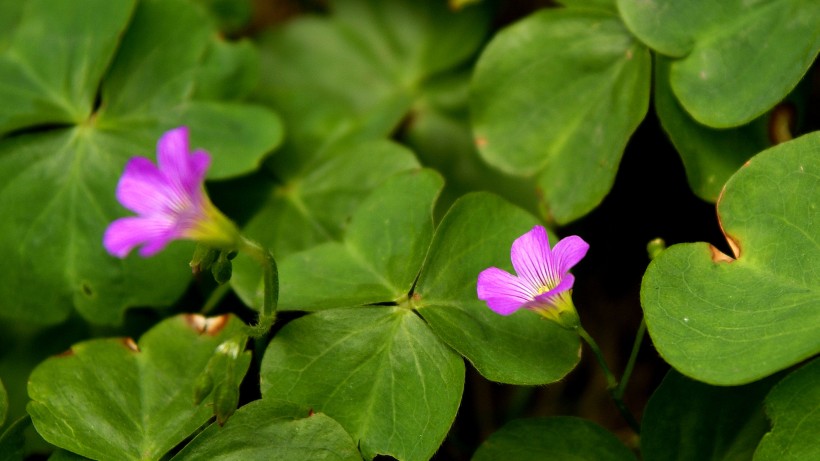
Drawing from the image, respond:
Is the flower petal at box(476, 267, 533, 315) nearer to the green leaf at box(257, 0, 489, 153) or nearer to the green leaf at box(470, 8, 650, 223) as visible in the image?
the green leaf at box(470, 8, 650, 223)

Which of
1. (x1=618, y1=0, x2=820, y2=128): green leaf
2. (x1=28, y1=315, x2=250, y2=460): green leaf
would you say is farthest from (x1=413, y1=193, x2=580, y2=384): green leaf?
(x1=618, y1=0, x2=820, y2=128): green leaf

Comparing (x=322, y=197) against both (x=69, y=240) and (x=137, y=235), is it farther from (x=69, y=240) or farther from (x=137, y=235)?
(x=137, y=235)

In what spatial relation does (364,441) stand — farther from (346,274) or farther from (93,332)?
(93,332)


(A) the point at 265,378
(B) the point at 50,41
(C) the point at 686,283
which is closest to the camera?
(C) the point at 686,283

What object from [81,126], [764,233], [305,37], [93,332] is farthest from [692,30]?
[93,332]

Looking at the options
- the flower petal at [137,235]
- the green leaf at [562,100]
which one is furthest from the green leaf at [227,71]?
the flower petal at [137,235]

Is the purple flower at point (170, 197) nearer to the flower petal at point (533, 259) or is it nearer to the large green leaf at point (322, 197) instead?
the flower petal at point (533, 259)
